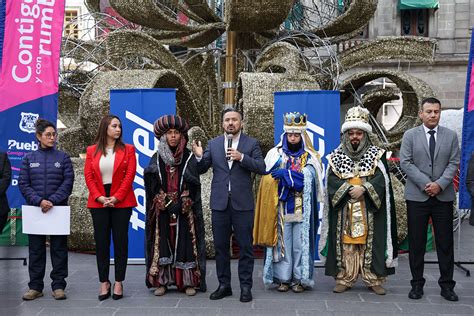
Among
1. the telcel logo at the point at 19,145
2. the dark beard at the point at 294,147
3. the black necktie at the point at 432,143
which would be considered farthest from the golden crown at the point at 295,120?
the telcel logo at the point at 19,145

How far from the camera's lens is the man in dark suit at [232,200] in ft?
19.9

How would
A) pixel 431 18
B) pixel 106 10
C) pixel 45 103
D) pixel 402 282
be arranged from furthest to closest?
pixel 431 18, pixel 106 10, pixel 45 103, pixel 402 282

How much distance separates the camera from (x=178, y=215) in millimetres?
6234

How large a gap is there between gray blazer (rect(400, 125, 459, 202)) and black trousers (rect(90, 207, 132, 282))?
2.71 metres

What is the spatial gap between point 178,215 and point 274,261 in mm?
1059

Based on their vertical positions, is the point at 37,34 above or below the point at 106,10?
below

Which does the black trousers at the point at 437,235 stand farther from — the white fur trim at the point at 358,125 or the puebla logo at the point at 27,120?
the puebla logo at the point at 27,120

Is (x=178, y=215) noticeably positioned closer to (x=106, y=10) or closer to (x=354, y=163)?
(x=354, y=163)

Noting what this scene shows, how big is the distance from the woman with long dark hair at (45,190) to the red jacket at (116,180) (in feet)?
0.90

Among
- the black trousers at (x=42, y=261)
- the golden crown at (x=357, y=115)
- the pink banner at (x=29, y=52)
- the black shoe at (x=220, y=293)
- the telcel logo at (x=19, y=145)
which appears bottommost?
the black shoe at (x=220, y=293)

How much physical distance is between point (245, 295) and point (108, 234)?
1417 mm

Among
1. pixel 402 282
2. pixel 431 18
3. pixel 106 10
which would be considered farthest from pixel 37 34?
pixel 431 18

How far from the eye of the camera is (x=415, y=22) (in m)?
28.7

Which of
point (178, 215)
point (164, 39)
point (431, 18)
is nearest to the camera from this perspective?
A: point (178, 215)
